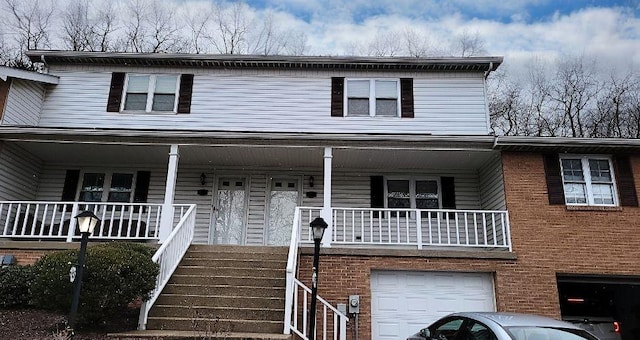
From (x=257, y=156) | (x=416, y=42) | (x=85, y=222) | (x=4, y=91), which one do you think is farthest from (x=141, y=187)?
(x=416, y=42)

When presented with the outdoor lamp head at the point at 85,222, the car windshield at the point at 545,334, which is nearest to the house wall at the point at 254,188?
the outdoor lamp head at the point at 85,222

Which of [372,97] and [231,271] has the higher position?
[372,97]

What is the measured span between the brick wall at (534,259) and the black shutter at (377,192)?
112 inches

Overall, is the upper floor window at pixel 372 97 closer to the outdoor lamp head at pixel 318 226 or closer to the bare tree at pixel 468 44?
the outdoor lamp head at pixel 318 226

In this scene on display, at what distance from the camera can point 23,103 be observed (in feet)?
40.4

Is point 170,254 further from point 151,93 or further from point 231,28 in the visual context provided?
point 231,28

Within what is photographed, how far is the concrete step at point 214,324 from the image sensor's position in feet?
24.4

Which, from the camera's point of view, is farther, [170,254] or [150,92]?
[150,92]

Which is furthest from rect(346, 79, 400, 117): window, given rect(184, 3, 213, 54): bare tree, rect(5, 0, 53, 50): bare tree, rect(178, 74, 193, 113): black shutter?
rect(5, 0, 53, 50): bare tree

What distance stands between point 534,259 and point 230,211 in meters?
7.37

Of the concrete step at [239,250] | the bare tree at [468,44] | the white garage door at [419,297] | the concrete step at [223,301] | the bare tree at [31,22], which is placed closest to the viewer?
the concrete step at [223,301]

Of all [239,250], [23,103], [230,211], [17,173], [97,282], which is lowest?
[97,282]

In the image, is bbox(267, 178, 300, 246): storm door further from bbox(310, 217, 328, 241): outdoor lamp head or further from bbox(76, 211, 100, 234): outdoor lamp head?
bbox(76, 211, 100, 234): outdoor lamp head

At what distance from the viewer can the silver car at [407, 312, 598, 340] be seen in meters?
5.27
